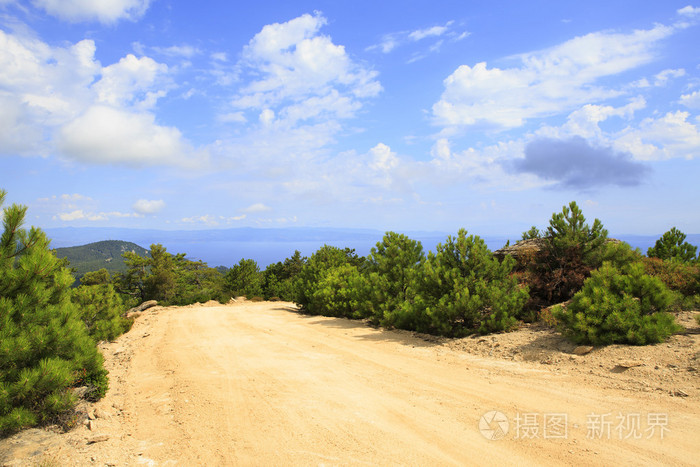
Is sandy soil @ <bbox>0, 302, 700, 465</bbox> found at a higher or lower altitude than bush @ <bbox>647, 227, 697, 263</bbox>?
lower

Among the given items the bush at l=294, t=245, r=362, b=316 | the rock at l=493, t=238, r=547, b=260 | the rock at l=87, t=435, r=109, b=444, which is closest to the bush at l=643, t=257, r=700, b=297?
the rock at l=493, t=238, r=547, b=260

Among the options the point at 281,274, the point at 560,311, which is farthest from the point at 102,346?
the point at 281,274

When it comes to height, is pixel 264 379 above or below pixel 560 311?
below

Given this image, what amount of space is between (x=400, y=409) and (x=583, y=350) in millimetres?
4765

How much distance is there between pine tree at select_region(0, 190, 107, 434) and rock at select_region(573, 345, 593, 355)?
938 cm

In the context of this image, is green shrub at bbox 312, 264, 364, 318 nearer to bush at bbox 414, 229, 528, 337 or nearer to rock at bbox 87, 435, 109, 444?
bush at bbox 414, 229, 528, 337

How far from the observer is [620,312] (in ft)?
26.3

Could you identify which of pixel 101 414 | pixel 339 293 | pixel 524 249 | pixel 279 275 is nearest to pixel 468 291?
pixel 524 249

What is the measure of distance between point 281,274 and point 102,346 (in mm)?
33905

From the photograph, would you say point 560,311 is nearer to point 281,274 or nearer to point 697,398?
point 697,398

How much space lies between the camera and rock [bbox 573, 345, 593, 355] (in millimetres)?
7980

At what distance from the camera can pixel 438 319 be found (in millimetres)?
11070

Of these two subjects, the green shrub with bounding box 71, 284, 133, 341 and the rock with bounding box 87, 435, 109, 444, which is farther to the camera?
the green shrub with bounding box 71, 284, 133, 341

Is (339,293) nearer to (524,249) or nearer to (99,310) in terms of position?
(524,249)
